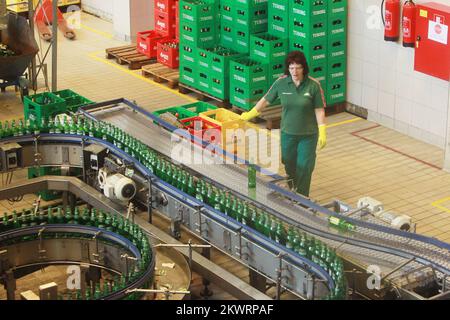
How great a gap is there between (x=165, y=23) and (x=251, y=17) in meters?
2.79

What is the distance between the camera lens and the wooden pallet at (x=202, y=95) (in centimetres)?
1541

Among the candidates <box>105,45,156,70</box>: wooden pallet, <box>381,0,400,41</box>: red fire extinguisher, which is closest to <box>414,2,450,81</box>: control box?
<box>381,0,400,41</box>: red fire extinguisher

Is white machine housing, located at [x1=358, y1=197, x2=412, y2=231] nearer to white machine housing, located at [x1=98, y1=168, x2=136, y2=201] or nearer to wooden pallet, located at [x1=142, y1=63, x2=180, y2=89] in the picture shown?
white machine housing, located at [x1=98, y1=168, x2=136, y2=201]

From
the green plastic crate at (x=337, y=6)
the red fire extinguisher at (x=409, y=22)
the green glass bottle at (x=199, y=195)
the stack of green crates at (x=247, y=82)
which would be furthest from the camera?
the stack of green crates at (x=247, y=82)

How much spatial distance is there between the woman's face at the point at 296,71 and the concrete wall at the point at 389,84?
324 centimetres

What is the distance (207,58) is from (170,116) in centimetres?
258

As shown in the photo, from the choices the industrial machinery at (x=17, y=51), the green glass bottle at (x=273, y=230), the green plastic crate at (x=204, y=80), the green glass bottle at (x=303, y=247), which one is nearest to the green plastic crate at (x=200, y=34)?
the green plastic crate at (x=204, y=80)

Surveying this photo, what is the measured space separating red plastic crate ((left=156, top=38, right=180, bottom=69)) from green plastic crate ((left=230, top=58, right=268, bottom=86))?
223cm

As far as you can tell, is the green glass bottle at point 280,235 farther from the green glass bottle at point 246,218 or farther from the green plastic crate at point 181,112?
the green plastic crate at point 181,112

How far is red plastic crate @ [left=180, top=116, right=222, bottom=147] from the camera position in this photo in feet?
43.2

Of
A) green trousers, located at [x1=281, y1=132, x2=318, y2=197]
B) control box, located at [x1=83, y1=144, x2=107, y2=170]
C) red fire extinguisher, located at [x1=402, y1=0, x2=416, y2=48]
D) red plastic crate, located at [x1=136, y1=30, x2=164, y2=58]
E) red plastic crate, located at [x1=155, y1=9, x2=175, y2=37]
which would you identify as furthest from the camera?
red plastic crate, located at [x1=136, y1=30, x2=164, y2=58]
